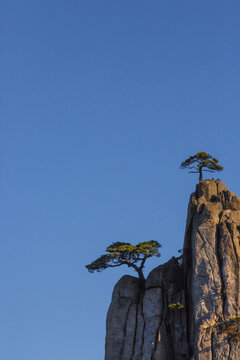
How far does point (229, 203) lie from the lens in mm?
88062

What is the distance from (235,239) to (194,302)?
9.16m

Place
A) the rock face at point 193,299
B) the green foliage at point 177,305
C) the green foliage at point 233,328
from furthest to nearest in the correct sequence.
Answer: the green foliage at point 177,305 → the rock face at point 193,299 → the green foliage at point 233,328

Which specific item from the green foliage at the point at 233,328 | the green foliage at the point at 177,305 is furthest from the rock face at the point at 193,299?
the green foliage at the point at 177,305

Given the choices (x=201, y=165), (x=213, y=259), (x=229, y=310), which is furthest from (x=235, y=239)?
(x=201, y=165)

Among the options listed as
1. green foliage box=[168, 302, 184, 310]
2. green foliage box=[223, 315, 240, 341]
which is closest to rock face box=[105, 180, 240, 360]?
green foliage box=[223, 315, 240, 341]

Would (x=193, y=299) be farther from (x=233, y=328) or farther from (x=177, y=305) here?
(x=233, y=328)

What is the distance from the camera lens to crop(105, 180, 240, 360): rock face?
7675 centimetres

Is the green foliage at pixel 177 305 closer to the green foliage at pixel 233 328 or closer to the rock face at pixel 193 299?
the rock face at pixel 193 299

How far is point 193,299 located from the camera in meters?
79.8

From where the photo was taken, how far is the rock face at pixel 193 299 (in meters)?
76.8

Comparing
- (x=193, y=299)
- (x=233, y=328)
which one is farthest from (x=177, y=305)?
(x=233, y=328)

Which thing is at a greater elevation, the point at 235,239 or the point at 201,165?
the point at 201,165

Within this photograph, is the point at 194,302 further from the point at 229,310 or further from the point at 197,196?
the point at 197,196

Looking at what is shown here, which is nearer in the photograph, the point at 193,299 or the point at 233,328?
the point at 233,328
